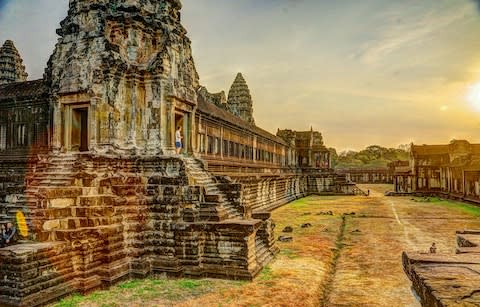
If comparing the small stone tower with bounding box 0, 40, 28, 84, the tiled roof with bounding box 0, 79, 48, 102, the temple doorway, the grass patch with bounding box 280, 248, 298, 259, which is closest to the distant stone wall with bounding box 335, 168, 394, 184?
the small stone tower with bounding box 0, 40, 28, 84

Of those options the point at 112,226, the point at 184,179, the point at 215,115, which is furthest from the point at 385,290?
the point at 215,115

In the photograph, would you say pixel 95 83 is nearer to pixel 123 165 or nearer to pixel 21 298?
pixel 123 165

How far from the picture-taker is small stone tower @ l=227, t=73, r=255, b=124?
4619cm

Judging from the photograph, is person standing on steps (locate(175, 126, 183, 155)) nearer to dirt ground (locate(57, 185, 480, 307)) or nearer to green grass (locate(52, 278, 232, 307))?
green grass (locate(52, 278, 232, 307))

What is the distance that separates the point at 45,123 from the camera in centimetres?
1838

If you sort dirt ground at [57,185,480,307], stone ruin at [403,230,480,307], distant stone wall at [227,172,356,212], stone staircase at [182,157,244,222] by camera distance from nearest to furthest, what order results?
stone ruin at [403,230,480,307]
dirt ground at [57,185,480,307]
stone staircase at [182,157,244,222]
distant stone wall at [227,172,356,212]

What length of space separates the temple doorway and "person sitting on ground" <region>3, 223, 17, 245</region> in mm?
3434

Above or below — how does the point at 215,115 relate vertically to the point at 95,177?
above

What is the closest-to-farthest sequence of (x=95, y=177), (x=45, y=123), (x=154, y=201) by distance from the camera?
(x=95, y=177)
(x=154, y=201)
(x=45, y=123)

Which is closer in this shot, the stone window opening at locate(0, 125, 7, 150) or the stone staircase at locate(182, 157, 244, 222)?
the stone staircase at locate(182, 157, 244, 222)

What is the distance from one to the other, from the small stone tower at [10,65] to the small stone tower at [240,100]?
22.2 metres

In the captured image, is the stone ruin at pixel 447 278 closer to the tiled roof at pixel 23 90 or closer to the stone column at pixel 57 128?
the stone column at pixel 57 128

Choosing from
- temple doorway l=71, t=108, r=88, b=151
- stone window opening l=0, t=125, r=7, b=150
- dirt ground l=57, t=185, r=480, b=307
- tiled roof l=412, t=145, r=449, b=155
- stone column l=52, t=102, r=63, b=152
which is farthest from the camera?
tiled roof l=412, t=145, r=449, b=155

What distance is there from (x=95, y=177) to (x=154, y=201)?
6.15ft
